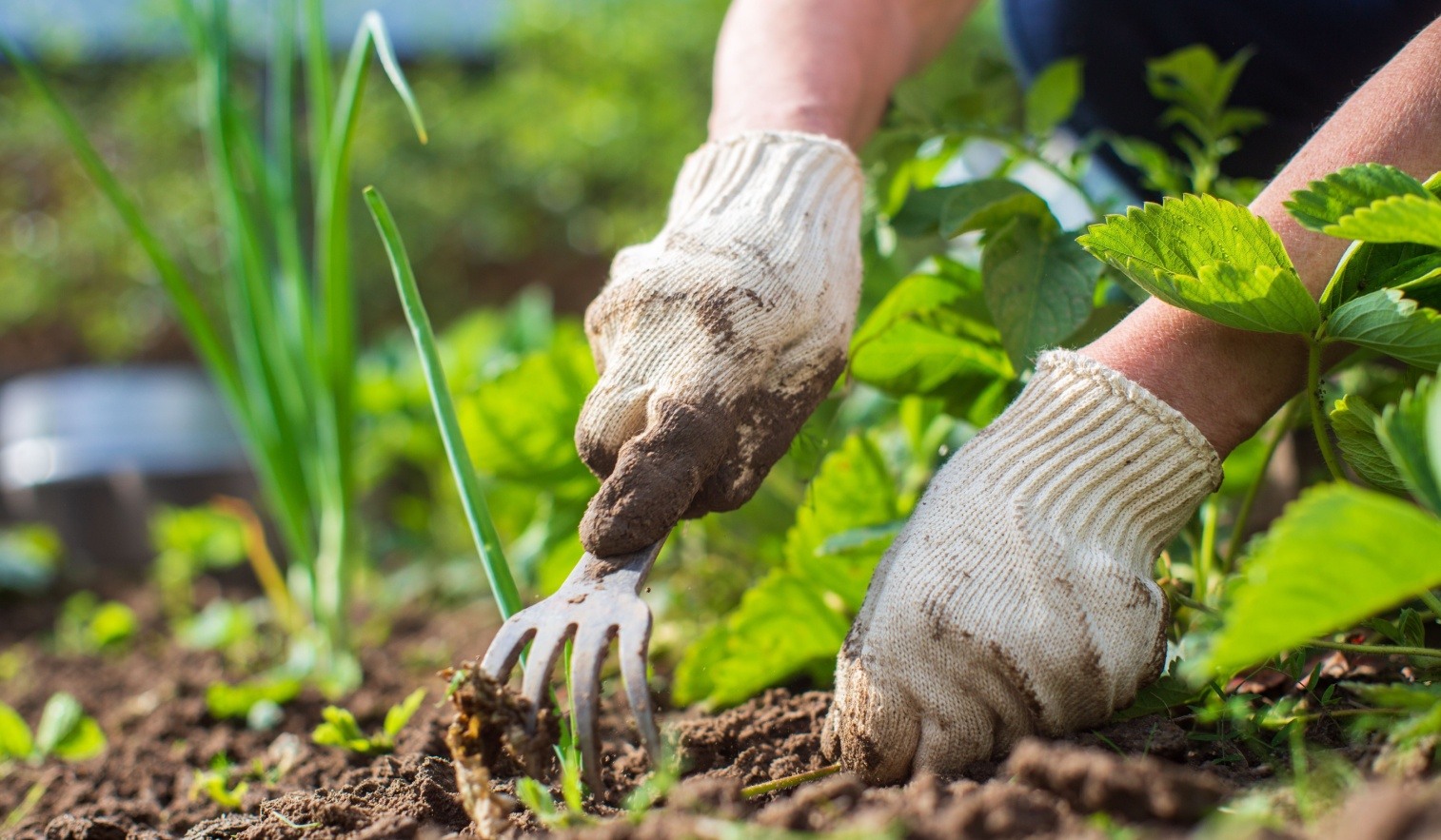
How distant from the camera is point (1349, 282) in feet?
2.43

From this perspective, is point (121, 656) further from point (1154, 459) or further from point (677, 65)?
point (677, 65)

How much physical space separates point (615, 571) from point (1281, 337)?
0.53 meters

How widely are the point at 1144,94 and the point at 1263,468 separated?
35.7 inches

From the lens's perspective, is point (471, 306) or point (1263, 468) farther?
point (471, 306)

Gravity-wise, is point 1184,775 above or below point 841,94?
below

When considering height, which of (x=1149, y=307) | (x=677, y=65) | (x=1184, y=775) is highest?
(x=677, y=65)

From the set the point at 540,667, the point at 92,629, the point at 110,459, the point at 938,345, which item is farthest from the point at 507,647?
the point at 110,459

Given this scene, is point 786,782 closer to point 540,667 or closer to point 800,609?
point 540,667

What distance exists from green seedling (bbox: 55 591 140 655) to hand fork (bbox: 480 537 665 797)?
5.27ft

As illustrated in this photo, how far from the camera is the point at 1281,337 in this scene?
77 centimetres

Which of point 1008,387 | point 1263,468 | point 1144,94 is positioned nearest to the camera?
point 1263,468

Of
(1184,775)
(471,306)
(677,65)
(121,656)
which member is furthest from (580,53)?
(1184,775)

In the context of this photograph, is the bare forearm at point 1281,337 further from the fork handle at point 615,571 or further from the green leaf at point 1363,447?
the fork handle at point 615,571

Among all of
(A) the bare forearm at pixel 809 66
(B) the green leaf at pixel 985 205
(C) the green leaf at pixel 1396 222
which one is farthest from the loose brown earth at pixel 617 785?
(A) the bare forearm at pixel 809 66
